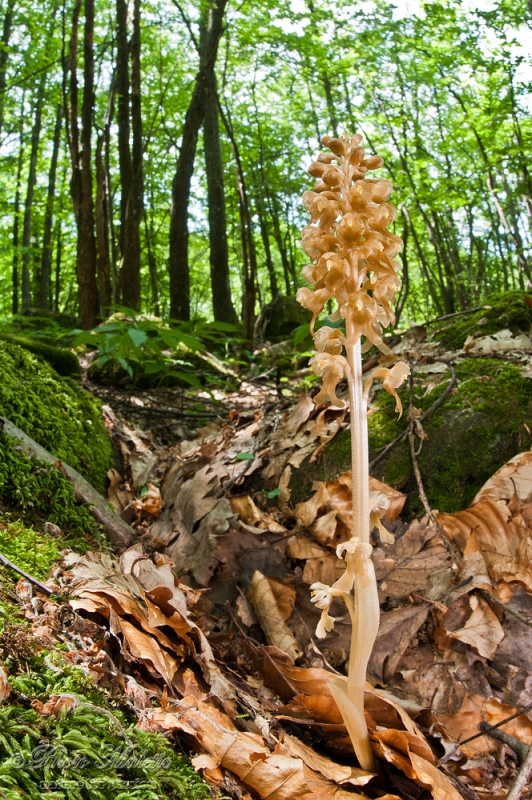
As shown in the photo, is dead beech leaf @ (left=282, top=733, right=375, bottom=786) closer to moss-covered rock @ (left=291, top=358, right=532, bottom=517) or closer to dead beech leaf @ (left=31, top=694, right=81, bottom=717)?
dead beech leaf @ (left=31, top=694, right=81, bottom=717)

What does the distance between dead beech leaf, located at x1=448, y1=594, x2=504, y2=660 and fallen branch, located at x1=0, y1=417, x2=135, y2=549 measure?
1484 millimetres

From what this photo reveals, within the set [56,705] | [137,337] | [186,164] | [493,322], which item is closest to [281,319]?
[186,164]

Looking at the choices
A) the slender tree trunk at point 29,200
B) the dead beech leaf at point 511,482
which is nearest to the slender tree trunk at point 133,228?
the dead beech leaf at point 511,482

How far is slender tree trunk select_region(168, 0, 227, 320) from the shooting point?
330 inches

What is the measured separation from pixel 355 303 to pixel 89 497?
1.63 metres

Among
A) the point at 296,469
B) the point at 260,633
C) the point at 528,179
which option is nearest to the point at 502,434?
the point at 296,469

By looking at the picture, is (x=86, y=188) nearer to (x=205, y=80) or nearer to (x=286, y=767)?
(x=205, y=80)

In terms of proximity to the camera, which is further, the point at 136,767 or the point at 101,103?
the point at 101,103

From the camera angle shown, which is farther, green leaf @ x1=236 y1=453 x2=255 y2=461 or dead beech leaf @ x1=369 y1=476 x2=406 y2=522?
green leaf @ x1=236 y1=453 x2=255 y2=461

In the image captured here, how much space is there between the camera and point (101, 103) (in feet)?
62.3

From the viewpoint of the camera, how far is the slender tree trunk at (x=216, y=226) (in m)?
11.1

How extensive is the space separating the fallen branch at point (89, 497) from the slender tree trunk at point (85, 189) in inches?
204

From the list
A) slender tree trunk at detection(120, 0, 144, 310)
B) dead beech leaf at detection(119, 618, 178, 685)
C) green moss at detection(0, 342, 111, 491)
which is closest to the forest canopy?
slender tree trunk at detection(120, 0, 144, 310)

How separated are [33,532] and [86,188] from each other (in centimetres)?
672
